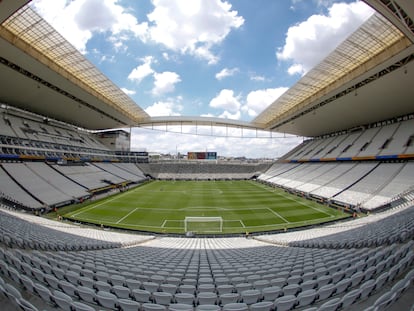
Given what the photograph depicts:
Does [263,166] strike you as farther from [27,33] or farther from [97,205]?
[27,33]

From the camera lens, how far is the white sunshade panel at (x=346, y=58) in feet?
59.9

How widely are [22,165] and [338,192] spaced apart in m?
45.1

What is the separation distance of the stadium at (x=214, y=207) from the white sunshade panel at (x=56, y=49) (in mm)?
161

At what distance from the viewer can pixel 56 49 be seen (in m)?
23.2

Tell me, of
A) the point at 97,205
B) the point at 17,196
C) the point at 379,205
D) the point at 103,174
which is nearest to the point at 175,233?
the point at 97,205

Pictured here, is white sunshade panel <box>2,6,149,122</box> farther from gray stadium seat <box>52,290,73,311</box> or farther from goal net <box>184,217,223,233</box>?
gray stadium seat <box>52,290,73,311</box>

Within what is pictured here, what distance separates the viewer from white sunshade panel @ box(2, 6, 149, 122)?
737 inches

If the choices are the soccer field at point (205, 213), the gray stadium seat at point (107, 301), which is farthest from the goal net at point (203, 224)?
the gray stadium seat at point (107, 301)

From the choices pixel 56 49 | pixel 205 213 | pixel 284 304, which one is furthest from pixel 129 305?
pixel 56 49

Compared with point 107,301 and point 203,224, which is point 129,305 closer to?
point 107,301

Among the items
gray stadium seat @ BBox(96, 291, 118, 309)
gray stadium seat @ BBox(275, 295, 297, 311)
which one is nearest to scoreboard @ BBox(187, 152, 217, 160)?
gray stadium seat @ BBox(96, 291, 118, 309)

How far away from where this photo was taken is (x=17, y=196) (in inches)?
874

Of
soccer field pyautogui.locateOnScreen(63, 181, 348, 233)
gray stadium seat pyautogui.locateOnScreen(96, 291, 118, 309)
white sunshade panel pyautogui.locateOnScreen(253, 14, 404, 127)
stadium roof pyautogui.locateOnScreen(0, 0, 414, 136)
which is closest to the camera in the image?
gray stadium seat pyautogui.locateOnScreen(96, 291, 118, 309)

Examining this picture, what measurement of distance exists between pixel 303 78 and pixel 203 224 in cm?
2472
